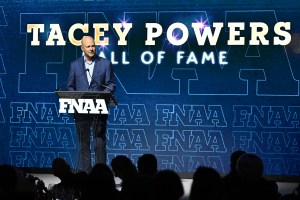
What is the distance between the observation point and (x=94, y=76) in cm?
697

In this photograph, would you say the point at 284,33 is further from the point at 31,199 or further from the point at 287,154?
the point at 31,199

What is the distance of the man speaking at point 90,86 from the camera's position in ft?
22.2

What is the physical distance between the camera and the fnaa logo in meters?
6.42

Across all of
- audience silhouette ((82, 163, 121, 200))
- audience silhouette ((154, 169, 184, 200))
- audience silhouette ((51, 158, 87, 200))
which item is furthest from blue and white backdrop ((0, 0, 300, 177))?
audience silhouette ((154, 169, 184, 200))

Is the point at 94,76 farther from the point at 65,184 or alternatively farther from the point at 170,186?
the point at 170,186

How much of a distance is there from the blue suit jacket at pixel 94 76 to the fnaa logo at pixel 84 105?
1.45ft

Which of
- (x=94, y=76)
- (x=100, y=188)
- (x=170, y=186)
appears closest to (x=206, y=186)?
(x=170, y=186)

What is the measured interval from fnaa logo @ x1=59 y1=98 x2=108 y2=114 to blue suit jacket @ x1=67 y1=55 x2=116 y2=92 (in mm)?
443

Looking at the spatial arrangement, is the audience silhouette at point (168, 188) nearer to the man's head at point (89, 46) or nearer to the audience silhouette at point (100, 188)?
the audience silhouette at point (100, 188)

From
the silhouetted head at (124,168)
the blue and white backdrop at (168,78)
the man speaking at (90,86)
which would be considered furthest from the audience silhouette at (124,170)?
the blue and white backdrop at (168,78)

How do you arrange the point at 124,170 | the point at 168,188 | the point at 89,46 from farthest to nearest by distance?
the point at 89,46 < the point at 124,170 < the point at 168,188

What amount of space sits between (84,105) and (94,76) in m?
0.57

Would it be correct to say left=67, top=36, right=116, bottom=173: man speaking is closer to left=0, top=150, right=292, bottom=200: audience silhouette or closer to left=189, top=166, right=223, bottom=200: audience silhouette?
left=0, top=150, right=292, bottom=200: audience silhouette

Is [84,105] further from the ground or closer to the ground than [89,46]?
closer to the ground
